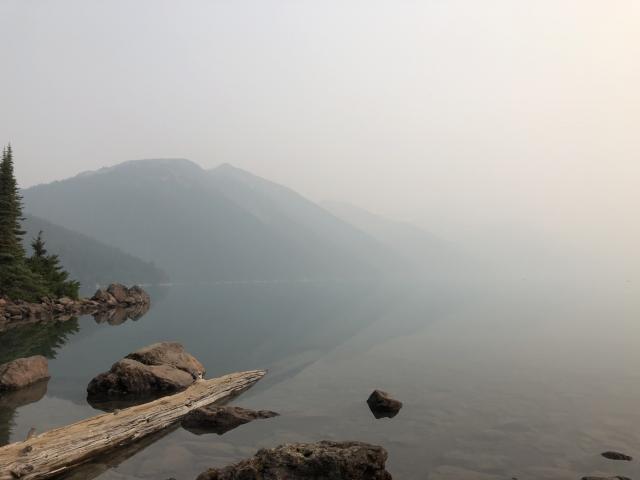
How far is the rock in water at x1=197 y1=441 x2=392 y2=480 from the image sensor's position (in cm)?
1134

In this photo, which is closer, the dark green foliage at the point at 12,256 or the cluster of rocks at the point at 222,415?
the cluster of rocks at the point at 222,415

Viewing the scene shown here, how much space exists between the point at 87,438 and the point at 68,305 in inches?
2487

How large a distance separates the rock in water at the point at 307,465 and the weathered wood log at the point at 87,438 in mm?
4417

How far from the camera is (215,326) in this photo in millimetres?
60344

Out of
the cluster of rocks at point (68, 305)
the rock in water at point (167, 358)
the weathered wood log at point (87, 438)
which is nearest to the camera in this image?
the weathered wood log at point (87, 438)

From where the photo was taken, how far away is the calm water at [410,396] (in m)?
15.2

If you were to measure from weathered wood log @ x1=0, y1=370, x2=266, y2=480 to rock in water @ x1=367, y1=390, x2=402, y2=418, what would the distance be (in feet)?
25.9

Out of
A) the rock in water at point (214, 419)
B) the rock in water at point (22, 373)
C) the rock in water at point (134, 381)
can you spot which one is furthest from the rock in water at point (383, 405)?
the rock in water at point (22, 373)

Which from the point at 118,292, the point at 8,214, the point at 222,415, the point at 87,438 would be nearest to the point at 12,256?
the point at 8,214

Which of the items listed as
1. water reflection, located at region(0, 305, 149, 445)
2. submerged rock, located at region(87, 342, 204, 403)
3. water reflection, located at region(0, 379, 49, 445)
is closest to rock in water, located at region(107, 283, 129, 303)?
water reflection, located at region(0, 305, 149, 445)

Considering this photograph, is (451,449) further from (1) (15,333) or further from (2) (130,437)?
(1) (15,333)

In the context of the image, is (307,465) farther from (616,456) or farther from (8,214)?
(8,214)

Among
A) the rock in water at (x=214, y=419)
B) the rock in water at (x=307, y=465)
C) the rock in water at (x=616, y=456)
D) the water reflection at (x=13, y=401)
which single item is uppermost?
the rock in water at (x=307, y=465)

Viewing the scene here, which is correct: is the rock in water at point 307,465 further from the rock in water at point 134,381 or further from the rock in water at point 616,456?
the rock in water at point 134,381
